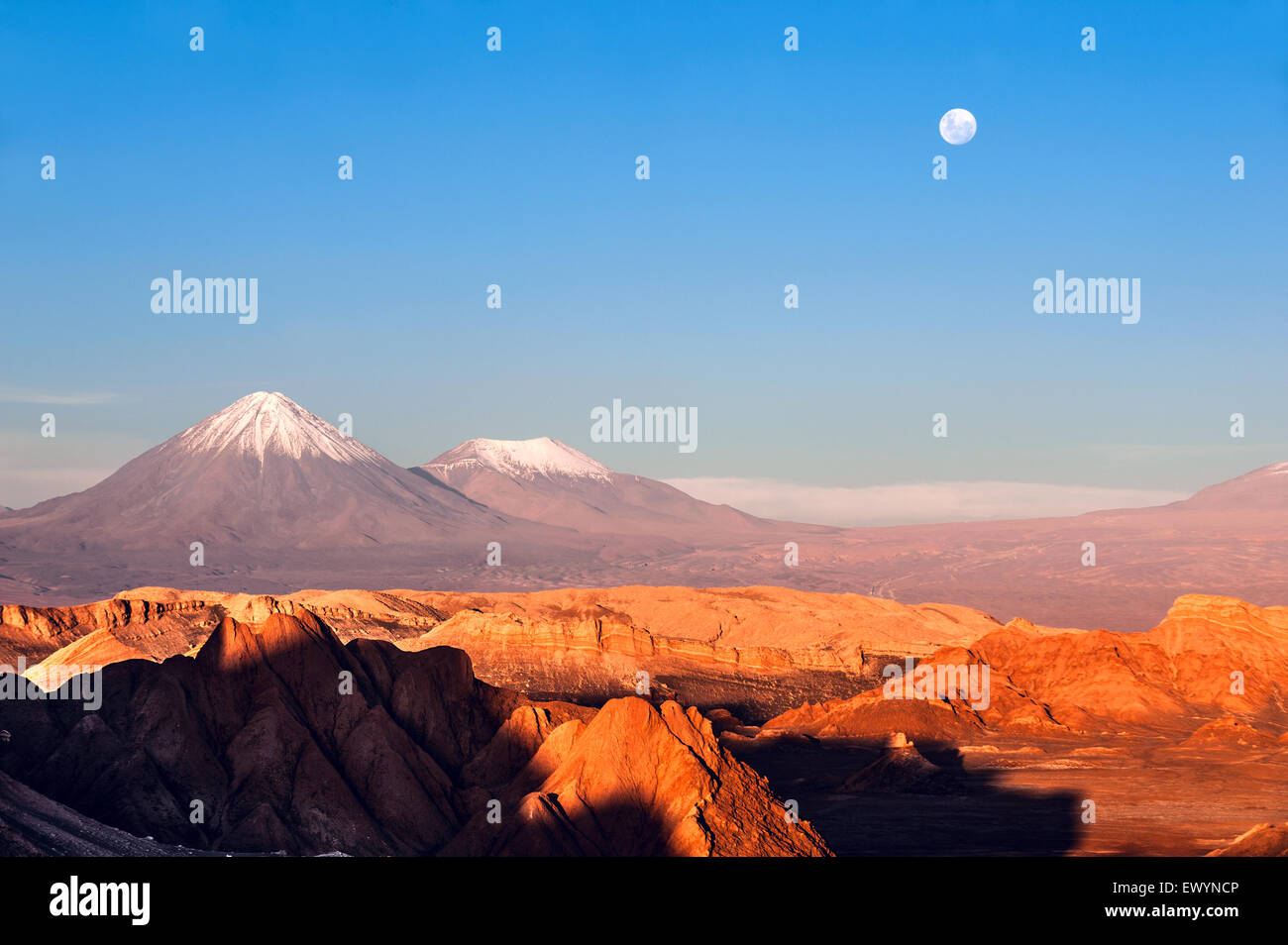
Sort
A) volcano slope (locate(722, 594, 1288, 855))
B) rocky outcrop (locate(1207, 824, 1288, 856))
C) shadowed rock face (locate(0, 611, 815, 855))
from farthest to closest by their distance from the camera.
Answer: volcano slope (locate(722, 594, 1288, 855))
shadowed rock face (locate(0, 611, 815, 855))
rocky outcrop (locate(1207, 824, 1288, 856))

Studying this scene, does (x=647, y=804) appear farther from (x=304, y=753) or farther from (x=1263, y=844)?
(x=1263, y=844)

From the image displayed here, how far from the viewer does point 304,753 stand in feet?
131

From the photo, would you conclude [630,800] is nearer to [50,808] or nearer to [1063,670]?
[50,808]

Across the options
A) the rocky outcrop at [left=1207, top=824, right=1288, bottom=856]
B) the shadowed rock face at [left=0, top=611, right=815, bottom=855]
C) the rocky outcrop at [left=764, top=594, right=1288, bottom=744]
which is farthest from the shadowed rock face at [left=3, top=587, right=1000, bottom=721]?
the rocky outcrop at [left=1207, top=824, right=1288, bottom=856]

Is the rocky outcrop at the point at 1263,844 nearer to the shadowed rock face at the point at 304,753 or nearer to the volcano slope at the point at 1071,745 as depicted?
the volcano slope at the point at 1071,745

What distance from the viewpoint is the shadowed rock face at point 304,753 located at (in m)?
36.4

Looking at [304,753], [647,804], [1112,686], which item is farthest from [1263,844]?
[1112,686]

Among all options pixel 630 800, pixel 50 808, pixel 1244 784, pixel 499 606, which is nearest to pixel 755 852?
pixel 630 800

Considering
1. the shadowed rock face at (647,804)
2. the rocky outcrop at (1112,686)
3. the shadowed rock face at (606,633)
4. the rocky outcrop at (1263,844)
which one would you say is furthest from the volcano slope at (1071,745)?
the shadowed rock face at (606,633)

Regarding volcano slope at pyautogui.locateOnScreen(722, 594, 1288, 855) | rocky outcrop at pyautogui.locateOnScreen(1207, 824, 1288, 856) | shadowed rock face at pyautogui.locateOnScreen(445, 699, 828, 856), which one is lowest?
volcano slope at pyautogui.locateOnScreen(722, 594, 1288, 855)

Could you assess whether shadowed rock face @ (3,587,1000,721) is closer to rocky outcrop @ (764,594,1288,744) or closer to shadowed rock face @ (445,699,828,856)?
rocky outcrop @ (764,594,1288,744)

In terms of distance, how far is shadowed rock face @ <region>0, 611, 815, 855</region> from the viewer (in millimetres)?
36406

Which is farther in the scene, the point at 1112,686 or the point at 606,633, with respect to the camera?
the point at 606,633
